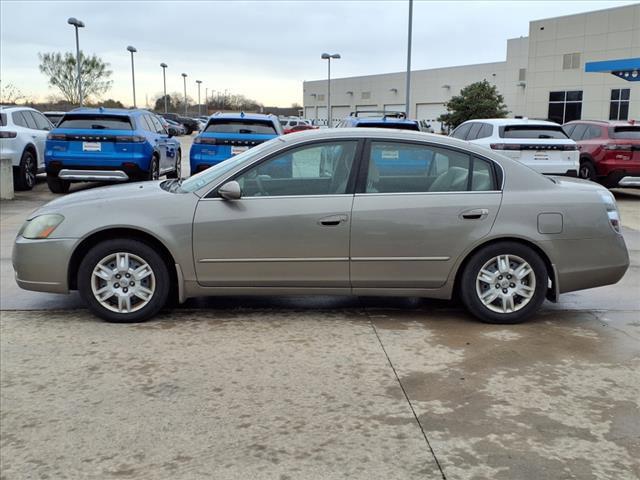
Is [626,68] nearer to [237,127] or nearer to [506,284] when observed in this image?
[237,127]

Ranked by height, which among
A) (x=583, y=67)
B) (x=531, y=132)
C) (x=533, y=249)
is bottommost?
(x=533, y=249)

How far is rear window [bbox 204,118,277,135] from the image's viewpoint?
489 inches

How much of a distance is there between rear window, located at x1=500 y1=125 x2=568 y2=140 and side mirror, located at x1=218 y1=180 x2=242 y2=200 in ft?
29.8

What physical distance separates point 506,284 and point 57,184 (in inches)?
424

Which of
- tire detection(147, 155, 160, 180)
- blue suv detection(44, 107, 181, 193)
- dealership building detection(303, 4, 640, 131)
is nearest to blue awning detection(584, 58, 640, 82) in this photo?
dealership building detection(303, 4, 640, 131)

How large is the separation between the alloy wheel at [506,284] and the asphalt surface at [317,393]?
0.71 ft

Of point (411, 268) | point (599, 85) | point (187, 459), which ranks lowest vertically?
point (187, 459)

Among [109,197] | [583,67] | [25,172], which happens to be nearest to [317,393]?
[109,197]

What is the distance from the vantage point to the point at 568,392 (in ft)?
13.2

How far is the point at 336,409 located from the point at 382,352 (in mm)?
1008

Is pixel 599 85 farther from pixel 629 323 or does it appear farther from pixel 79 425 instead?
pixel 79 425

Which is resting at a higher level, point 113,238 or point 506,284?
point 113,238

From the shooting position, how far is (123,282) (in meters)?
5.17

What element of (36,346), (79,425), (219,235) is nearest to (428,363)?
(219,235)
